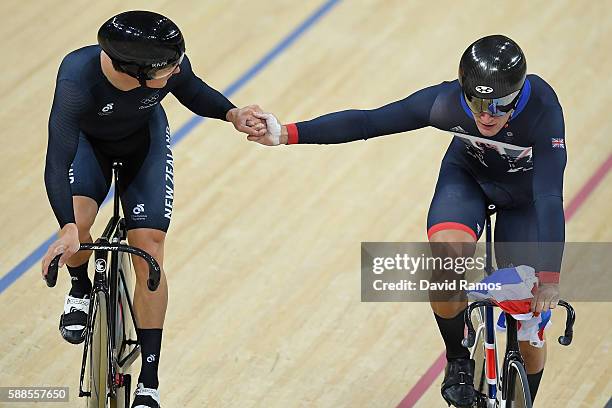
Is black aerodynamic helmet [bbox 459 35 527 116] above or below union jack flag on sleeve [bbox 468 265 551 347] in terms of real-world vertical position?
above

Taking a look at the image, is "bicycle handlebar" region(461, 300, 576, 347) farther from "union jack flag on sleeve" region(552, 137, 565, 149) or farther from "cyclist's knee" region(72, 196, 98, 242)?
"cyclist's knee" region(72, 196, 98, 242)

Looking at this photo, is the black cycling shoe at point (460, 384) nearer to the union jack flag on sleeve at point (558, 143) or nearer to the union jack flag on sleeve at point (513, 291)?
the union jack flag on sleeve at point (513, 291)

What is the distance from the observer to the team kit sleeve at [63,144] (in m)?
3.48

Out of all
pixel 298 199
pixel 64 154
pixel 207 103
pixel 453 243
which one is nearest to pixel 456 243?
pixel 453 243

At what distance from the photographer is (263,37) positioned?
22.1ft

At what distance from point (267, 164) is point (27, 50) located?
Answer: 174cm

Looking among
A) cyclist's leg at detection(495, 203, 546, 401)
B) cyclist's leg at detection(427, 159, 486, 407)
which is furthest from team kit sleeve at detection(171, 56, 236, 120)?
cyclist's leg at detection(495, 203, 546, 401)

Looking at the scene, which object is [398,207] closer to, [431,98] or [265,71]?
[265,71]

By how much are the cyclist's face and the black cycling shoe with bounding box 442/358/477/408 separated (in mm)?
815

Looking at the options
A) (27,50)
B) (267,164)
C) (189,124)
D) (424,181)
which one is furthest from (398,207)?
(27,50)

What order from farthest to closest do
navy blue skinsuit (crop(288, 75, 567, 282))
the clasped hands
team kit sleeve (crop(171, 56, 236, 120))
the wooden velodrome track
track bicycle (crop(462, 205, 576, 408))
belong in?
the wooden velodrome track, the clasped hands, team kit sleeve (crop(171, 56, 236, 120)), navy blue skinsuit (crop(288, 75, 567, 282)), track bicycle (crop(462, 205, 576, 408))

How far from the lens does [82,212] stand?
12.5 ft

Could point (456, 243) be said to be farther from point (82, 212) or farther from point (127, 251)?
point (82, 212)

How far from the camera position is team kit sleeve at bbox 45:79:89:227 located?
348cm
